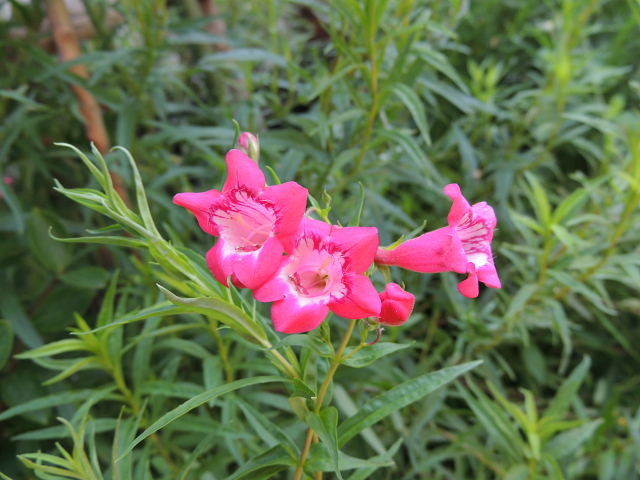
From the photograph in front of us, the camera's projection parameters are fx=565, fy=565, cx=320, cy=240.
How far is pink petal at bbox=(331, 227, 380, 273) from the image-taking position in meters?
0.56

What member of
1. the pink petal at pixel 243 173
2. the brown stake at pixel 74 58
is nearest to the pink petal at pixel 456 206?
the pink petal at pixel 243 173

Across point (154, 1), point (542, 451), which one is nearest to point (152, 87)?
point (154, 1)

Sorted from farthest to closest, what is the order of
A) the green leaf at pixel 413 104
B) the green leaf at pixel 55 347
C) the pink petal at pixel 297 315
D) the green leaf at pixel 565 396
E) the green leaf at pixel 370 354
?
the green leaf at pixel 565 396 → the green leaf at pixel 413 104 → the green leaf at pixel 55 347 → the green leaf at pixel 370 354 → the pink petal at pixel 297 315

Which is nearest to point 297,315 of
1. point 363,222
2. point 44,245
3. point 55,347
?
point 55,347

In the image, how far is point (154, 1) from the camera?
4.37 feet

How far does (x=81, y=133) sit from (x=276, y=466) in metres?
1.13

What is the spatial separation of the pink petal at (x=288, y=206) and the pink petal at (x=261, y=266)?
0.04ft

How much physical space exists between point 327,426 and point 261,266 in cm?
21

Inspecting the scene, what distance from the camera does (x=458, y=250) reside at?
0.59 meters

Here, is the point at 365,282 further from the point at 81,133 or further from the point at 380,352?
the point at 81,133

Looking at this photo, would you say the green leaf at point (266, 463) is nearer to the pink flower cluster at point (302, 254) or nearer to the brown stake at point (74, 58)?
the pink flower cluster at point (302, 254)

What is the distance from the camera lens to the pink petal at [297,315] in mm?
543

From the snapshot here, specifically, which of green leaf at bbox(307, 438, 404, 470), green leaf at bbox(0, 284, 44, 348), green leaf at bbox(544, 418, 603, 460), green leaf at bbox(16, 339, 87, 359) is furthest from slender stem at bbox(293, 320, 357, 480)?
green leaf at bbox(0, 284, 44, 348)

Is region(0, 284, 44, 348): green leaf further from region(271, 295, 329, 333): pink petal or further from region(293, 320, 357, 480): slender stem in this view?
region(271, 295, 329, 333): pink petal
